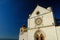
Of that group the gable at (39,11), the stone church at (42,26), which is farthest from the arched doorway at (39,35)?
the gable at (39,11)

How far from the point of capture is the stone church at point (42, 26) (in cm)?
1769

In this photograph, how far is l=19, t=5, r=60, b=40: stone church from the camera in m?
17.7

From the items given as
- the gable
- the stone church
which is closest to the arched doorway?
the stone church

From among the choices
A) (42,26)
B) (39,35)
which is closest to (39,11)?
(42,26)

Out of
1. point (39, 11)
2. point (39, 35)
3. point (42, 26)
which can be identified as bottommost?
point (39, 35)

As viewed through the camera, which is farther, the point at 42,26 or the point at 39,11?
the point at 39,11

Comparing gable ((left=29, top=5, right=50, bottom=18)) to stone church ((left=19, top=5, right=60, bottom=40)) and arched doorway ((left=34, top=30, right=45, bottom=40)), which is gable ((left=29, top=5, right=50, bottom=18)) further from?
arched doorway ((left=34, top=30, right=45, bottom=40))

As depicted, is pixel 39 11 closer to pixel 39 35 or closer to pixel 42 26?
pixel 42 26

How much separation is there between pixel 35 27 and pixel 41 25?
154 cm

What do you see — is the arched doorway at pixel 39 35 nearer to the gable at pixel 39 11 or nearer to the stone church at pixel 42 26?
the stone church at pixel 42 26

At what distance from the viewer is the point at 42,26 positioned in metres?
19.5

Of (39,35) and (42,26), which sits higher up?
(42,26)

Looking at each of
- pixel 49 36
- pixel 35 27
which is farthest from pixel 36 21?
pixel 49 36

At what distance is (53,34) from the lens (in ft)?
57.2
